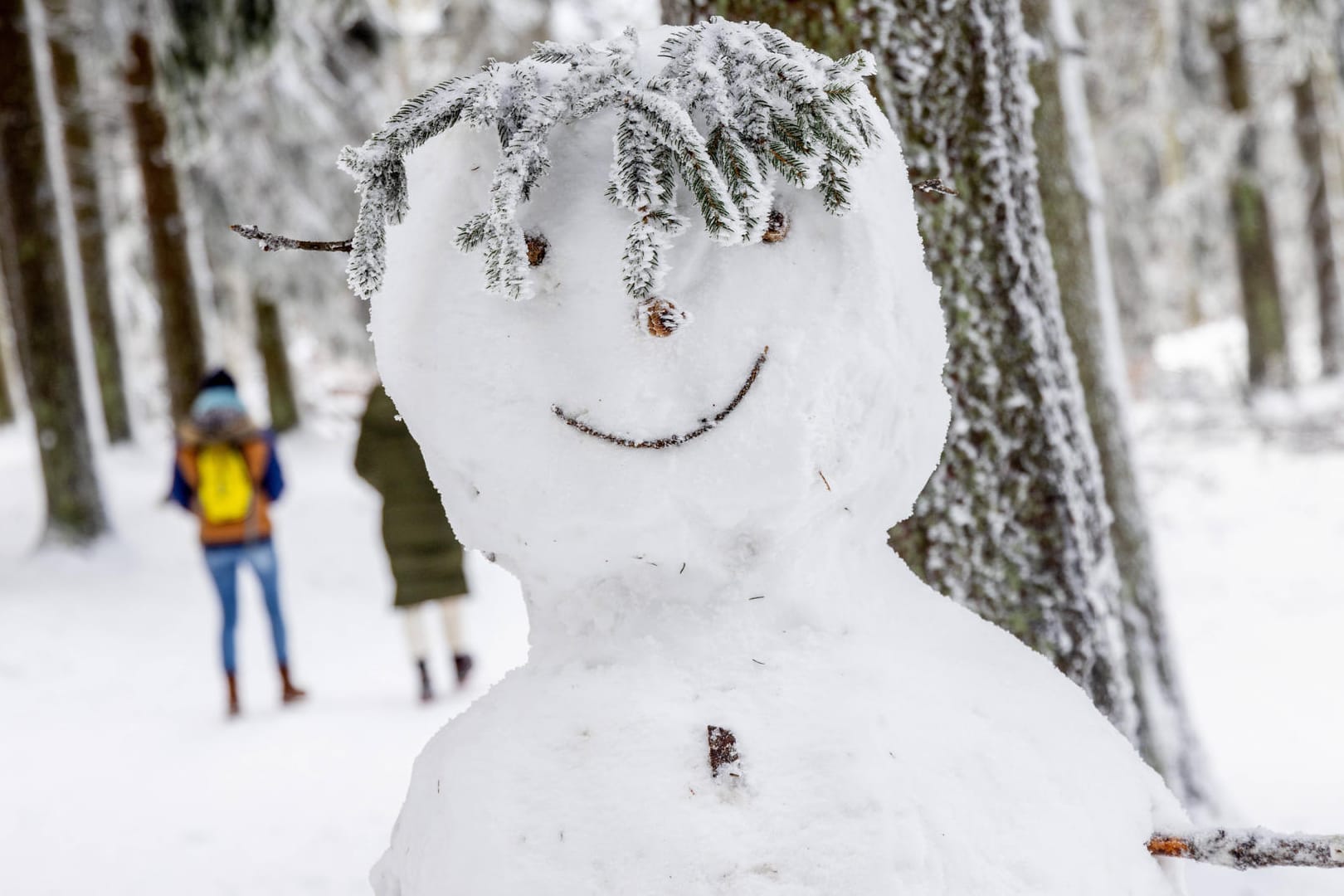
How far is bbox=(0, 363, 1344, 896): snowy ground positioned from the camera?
3.66 metres

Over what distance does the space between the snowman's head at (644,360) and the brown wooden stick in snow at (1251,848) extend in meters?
0.68

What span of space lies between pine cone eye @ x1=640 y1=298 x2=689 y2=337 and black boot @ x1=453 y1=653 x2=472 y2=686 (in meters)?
4.53

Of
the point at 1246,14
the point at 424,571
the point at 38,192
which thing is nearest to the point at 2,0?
the point at 38,192

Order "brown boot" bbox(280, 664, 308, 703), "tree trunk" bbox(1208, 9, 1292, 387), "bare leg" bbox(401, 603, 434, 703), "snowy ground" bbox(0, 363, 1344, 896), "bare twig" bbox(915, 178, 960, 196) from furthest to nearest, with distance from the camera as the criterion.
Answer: "tree trunk" bbox(1208, 9, 1292, 387) → "brown boot" bbox(280, 664, 308, 703) → "bare leg" bbox(401, 603, 434, 703) → "snowy ground" bbox(0, 363, 1344, 896) → "bare twig" bbox(915, 178, 960, 196)

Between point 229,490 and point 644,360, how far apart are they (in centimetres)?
466

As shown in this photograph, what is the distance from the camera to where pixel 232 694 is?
546 cm

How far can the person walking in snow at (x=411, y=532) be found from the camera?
206 inches

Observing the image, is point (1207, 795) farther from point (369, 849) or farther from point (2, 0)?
point (2, 0)

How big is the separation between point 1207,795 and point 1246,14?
1211cm

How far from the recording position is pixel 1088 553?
2.59 meters

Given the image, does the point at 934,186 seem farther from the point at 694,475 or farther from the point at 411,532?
the point at 411,532

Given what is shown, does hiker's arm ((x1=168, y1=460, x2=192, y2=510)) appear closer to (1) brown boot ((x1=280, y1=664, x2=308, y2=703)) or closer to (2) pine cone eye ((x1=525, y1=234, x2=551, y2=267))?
(1) brown boot ((x1=280, y1=664, x2=308, y2=703))

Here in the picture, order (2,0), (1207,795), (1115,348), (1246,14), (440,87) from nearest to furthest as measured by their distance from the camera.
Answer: (440,87), (1207,795), (1115,348), (2,0), (1246,14)

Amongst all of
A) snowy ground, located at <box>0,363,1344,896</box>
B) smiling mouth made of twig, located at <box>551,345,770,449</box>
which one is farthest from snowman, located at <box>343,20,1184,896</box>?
snowy ground, located at <box>0,363,1344,896</box>
